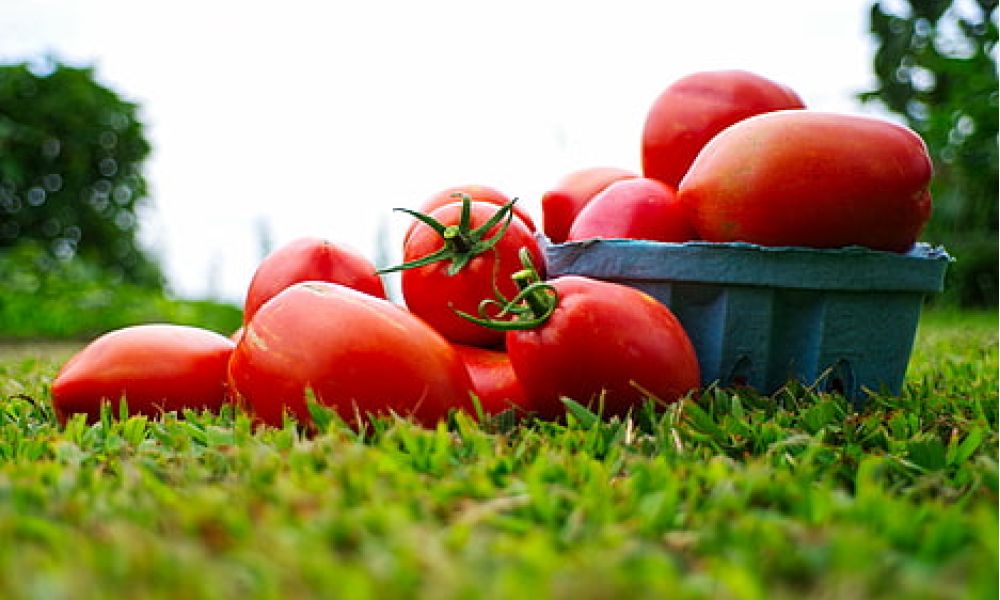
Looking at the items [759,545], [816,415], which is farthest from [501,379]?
[759,545]

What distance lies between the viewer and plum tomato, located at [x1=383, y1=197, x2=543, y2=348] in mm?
1722

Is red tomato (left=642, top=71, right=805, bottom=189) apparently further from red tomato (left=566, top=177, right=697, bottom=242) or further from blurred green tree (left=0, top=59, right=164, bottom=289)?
blurred green tree (left=0, top=59, right=164, bottom=289)

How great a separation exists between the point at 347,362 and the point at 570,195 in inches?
38.0

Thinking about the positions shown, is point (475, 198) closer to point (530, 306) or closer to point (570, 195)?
point (570, 195)

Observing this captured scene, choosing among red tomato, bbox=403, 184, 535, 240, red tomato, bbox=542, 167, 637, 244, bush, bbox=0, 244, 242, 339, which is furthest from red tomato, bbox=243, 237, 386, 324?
bush, bbox=0, 244, 242, 339

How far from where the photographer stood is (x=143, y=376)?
1712mm

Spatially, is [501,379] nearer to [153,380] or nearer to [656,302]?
[656,302]

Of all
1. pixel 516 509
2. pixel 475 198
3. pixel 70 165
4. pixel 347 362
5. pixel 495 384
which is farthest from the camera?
pixel 70 165

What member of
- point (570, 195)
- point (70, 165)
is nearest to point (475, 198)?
point (570, 195)

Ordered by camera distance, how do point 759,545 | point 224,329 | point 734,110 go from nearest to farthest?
point 759,545 < point 734,110 < point 224,329

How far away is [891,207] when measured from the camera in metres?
1.69

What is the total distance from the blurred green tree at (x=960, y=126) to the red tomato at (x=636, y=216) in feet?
13.2

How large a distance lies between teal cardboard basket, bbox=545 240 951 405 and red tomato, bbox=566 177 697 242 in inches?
4.8

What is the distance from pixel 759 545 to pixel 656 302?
2.77 ft
